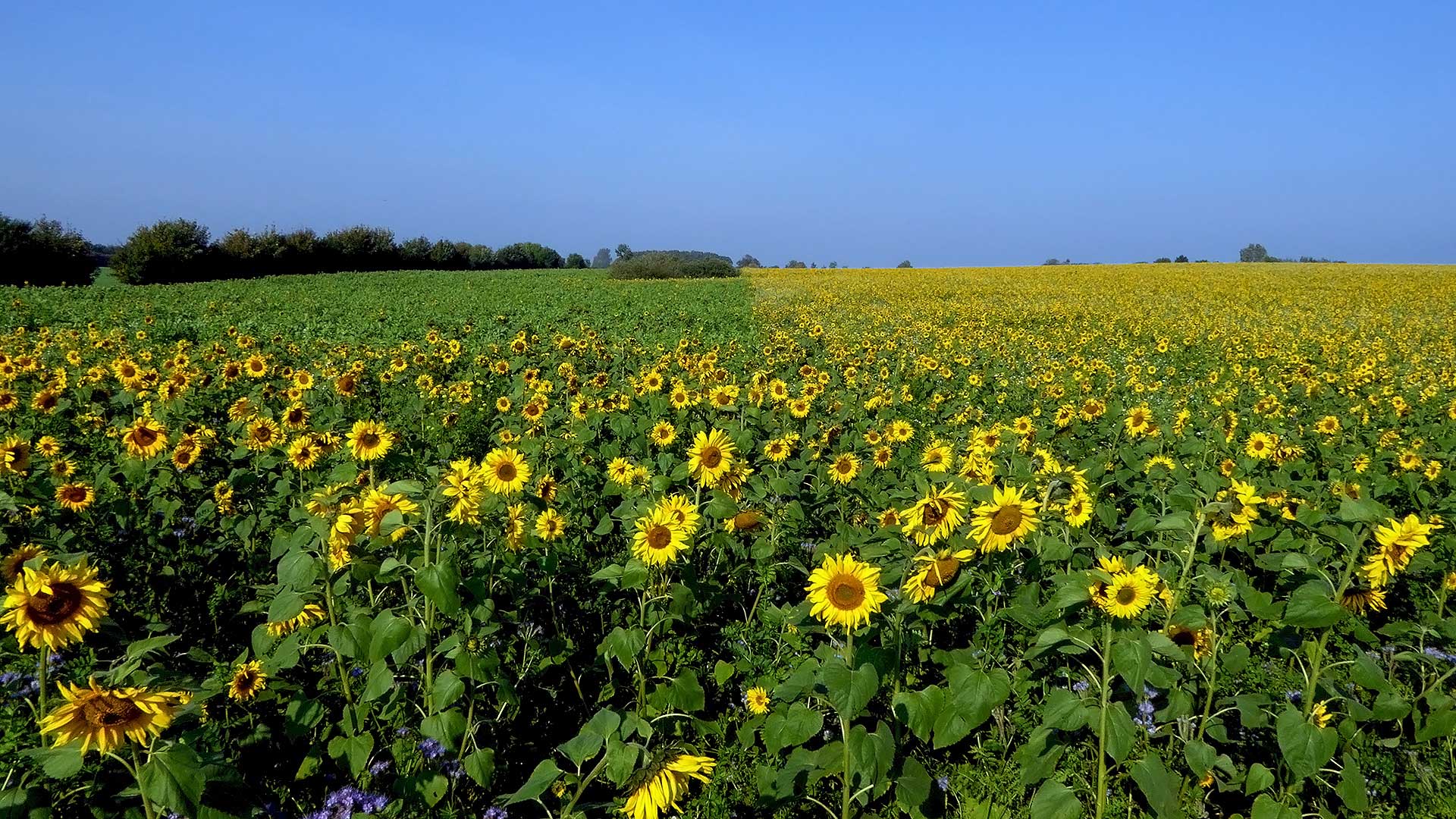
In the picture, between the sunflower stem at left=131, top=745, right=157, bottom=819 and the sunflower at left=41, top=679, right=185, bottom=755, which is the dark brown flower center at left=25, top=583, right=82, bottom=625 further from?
the sunflower stem at left=131, top=745, right=157, bottom=819

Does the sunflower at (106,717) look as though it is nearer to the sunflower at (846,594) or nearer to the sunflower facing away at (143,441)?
the sunflower at (846,594)

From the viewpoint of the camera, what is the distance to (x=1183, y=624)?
2301mm

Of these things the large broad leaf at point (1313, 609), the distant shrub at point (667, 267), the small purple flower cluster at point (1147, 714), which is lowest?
the small purple flower cluster at point (1147, 714)

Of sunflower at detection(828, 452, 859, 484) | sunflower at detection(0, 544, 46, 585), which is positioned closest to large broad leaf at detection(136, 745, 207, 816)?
sunflower at detection(0, 544, 46, 585)

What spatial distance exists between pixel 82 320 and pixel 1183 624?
64.6 feet

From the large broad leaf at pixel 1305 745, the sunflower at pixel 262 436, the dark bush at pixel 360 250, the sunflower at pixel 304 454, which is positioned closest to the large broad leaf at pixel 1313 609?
the large broad leaf at pixel 1305 745

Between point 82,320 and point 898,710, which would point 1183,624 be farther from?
point 82,320

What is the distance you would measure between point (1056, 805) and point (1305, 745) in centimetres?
71

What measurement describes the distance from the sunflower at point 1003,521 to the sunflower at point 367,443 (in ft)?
9.38

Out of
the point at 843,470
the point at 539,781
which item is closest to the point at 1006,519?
the point at 539,781

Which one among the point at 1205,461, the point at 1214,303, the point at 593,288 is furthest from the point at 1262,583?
the point at 593,288

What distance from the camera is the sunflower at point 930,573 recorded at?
2.40m

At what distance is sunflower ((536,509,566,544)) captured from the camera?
3748 millimetres

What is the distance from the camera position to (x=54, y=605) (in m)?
1.90
